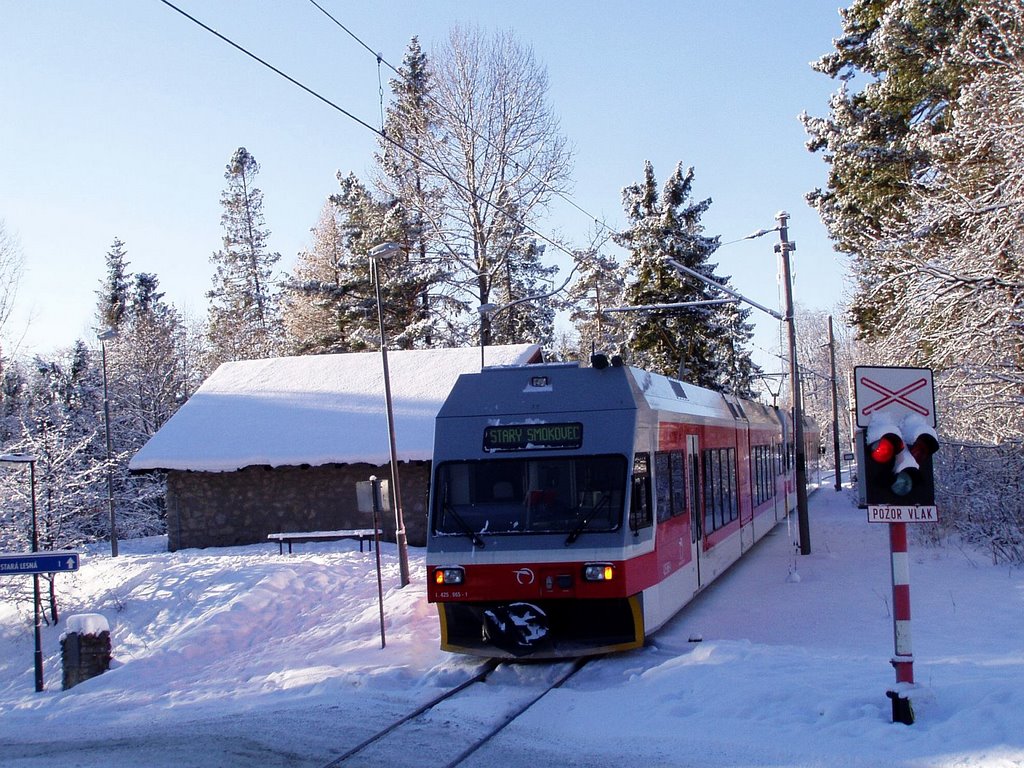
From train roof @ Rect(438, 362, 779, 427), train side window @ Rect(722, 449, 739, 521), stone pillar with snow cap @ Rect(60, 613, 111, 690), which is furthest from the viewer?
train side window @ Rect(722, 449, 739, 521)

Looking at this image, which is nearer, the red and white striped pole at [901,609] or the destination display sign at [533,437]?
the red and white striped pole at [901,609]

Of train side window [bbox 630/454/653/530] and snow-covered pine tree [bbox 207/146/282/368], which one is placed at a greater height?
snow-covered pine tree [bbox 207/146/282/368]

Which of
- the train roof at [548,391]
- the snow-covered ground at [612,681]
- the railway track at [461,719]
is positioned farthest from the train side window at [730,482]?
the railway track at [461,719]

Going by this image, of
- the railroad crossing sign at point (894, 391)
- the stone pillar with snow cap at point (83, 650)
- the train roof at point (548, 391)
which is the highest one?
the train roof at point (548, 391)

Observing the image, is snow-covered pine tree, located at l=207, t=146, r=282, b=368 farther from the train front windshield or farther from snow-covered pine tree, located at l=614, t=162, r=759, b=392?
the train front windshield

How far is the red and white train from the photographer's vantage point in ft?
35.4

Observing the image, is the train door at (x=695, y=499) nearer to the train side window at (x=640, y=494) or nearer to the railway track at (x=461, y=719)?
the train side window at (x=640, y=494)

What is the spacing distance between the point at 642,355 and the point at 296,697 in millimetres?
35850

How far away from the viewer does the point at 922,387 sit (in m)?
8.29

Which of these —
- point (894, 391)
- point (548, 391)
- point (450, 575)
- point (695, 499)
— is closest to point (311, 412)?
point (695, 499)

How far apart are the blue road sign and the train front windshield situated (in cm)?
580

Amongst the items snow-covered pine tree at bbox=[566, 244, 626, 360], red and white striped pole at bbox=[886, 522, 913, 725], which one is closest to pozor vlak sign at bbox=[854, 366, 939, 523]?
red and white striped pole at bbox=[886, 522, 913, 725]

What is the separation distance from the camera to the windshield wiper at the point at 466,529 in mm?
10992

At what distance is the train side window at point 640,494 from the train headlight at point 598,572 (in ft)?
1.84
